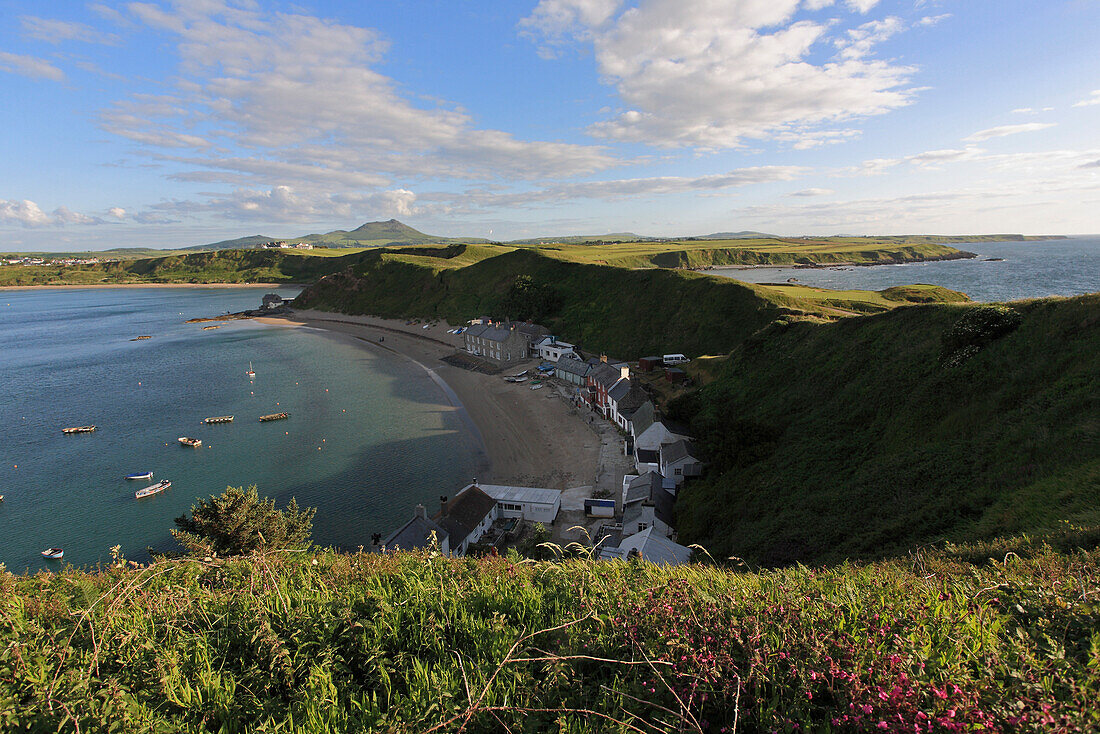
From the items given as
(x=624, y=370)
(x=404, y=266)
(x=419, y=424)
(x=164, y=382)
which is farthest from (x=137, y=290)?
(x=624, y=370)

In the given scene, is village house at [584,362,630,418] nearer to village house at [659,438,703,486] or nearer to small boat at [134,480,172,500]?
village house at [659,438,703,486]

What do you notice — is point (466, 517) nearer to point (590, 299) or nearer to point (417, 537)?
point (417, 537)

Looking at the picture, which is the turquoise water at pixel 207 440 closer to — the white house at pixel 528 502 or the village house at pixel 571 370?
the white house at pixel 528 502

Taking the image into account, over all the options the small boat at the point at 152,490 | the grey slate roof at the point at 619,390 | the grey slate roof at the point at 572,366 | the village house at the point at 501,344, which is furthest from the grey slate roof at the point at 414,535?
the village house at the point at 501,344

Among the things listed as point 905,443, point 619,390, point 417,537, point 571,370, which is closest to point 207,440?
point 417,537

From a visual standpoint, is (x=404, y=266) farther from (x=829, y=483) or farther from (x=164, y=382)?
(x=829, y=483)

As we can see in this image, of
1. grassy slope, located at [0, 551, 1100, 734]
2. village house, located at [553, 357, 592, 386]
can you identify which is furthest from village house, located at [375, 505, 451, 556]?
village house, located at [553, 357, 592, 386]
